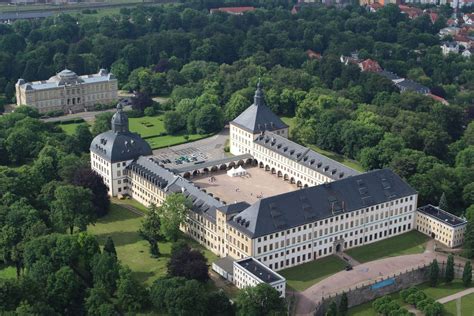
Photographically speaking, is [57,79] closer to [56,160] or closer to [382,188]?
[56,160]

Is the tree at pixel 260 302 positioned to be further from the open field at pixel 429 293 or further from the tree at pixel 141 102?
the tree at pixel 141 102

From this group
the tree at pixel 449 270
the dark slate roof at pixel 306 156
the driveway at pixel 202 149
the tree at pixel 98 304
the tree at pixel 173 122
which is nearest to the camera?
the tree at pixel 98 304

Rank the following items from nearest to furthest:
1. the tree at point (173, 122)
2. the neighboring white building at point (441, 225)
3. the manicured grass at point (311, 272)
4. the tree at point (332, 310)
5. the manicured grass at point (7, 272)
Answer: the tree at point (332, 310) → the manicured grass at point (311, 272) → the manicured grass at point (7, 272) → the neighboring white building at point (441, 225) → the tree at point (173, 122)

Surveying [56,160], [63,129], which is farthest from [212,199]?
[63,129]

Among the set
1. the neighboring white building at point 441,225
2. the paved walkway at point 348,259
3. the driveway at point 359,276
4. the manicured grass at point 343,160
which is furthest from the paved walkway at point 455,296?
the manicured grass at point 343,160

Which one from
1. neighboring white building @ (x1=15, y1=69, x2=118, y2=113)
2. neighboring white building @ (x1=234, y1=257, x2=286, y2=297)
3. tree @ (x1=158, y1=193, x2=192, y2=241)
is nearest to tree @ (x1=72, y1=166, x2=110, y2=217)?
tree @ (x1=158, y1=193, x2=192, y2=241)

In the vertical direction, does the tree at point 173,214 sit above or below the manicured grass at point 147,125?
above
